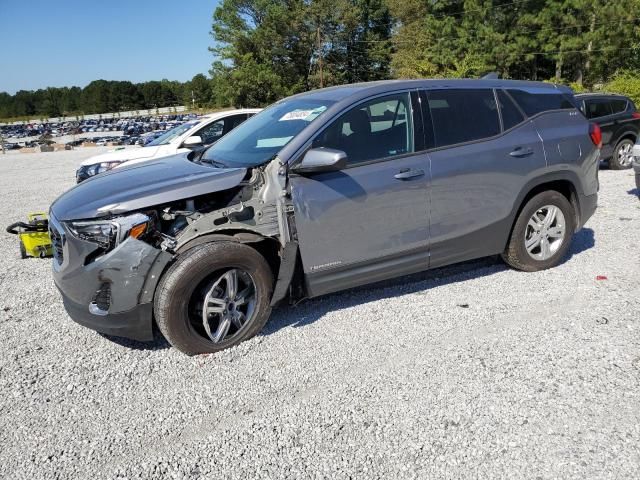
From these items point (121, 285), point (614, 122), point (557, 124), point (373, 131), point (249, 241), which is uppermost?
point (373, 131)

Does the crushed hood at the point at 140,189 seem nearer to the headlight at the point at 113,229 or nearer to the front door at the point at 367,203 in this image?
the headlight at the point at 113,229

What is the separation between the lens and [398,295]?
14.9 feet

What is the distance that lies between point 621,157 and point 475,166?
8.23 meters

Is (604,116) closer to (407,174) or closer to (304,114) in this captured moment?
(407,174)

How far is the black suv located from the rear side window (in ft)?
19.6

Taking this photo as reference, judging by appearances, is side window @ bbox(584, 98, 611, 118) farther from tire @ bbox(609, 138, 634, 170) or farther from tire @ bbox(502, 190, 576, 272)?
tire @ bbox(502, 190, 576, 272)

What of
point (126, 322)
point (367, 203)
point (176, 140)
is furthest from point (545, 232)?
point (176, 140)

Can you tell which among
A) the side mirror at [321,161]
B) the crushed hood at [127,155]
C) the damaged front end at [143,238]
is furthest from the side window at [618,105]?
the damaged front end at [143,238]

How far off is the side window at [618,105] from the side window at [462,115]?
7.60m

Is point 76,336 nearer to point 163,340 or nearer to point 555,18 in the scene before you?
point 163,340

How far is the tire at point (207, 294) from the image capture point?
3.35m

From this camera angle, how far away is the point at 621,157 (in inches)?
421

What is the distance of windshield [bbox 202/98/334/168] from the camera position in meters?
3.89

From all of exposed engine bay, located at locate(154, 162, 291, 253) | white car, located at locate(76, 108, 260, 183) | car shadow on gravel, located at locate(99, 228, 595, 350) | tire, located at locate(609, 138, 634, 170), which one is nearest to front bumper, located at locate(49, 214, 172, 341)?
exposed engine bay, located at locate(154, 162, 291, 253)
